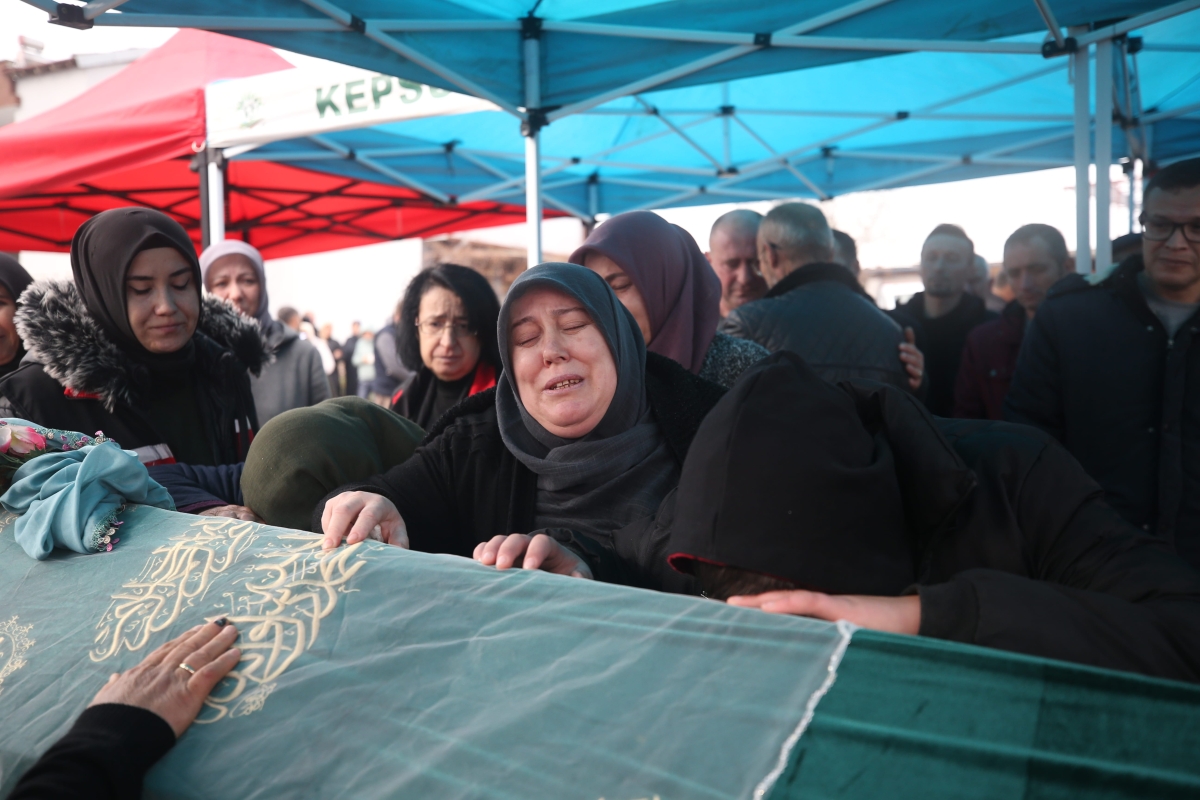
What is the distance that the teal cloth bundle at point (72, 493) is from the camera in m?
1.94

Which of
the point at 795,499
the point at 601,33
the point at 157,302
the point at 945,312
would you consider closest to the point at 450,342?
the point at 157,302

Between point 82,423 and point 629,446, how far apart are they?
1.70m

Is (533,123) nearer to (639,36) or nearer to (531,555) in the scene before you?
(639,36)

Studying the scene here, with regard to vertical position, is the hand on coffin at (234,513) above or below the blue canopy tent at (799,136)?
below

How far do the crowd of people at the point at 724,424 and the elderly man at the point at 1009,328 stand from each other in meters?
0.01

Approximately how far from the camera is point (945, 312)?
4566 millimetres

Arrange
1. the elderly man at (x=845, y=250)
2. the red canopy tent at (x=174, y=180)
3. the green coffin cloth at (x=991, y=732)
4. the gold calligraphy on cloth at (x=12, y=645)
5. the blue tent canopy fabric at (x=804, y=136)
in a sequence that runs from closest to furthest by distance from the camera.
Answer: the green coffin cloth at (x=991, y=732) < the gold calligraphy on cloth at (x=12, y=645) < the elderly man at (x=845, y=250) < the red canopy tent at (x=174, y=180) < the blue tent canopy fabric at (x=804, y=136)

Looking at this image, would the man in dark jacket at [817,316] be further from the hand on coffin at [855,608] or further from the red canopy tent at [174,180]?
the red canopy tent at [174,180]

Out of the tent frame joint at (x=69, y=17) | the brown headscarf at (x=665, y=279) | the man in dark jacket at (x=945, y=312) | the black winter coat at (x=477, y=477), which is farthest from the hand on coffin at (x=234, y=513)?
the man in dark jacket at (x=945, y=312)

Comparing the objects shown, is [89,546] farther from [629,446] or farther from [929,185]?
[929,185]

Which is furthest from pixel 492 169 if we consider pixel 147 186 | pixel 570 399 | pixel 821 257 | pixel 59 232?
pixel 570 399

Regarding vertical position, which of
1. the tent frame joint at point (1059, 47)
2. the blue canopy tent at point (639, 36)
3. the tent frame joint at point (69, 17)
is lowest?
the tent frame joint at point (69, 17)

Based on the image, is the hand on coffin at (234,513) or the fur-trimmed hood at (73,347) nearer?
the hand on coffin at (234,513)

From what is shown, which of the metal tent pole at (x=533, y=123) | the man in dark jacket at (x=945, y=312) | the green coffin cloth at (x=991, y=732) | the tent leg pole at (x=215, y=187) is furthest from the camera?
the tent leg pole at (x=215, y=187)
